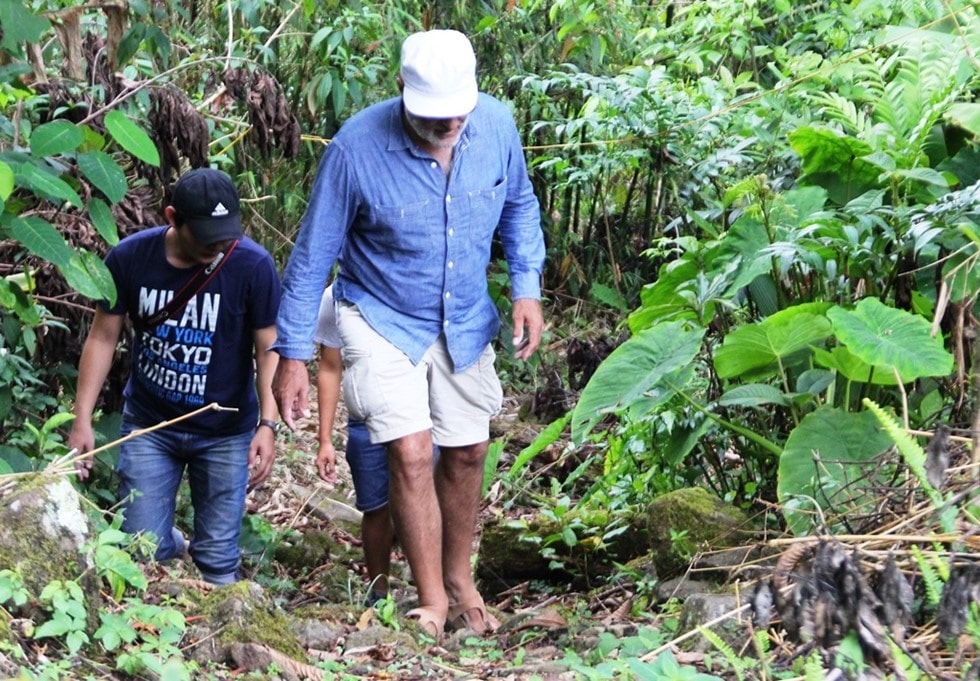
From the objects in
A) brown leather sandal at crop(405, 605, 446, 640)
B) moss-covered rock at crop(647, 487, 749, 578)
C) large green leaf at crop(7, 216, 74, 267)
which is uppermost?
large green leaf at crop(7, 216, 74, 267)

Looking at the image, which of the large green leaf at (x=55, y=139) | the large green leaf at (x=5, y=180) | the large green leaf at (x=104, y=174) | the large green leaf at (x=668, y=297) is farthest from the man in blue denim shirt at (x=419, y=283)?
the large green leaf at (x=5, y=180)

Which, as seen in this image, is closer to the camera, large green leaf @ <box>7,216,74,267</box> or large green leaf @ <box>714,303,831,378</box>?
large green leaf @ <box>7,216,74,267</box>

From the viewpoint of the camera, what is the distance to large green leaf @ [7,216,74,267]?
430 cm

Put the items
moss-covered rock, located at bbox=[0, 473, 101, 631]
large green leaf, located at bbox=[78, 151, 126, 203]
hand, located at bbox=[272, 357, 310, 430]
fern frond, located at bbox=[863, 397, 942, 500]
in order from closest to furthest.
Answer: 1. fern frond, located at bbox=[863, 397, 942, 500]
2. moss-covered rock, located at bbox=[0, 473, 101, 631]
3. large green leaf, located at bbox=[78, 151, 126, 203]
4. hand, located at bbox=[272, 357, 310, 430]

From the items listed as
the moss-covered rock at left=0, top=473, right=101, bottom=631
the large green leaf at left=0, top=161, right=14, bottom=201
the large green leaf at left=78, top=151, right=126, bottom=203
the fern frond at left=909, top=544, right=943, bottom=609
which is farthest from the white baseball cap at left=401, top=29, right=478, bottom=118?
the fern frond at left=909, top=544, right=943, bottom=609

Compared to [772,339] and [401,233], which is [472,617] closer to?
[401,233]

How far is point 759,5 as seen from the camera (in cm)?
927

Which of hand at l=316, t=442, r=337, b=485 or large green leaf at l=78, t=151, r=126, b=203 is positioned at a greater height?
large green leaf at l=78, t=151, r=126, b=203

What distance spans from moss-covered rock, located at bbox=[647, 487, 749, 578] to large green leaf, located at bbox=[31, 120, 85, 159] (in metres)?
2.36

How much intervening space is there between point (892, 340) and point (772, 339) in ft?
1.59

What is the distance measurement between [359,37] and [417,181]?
306 centimetres

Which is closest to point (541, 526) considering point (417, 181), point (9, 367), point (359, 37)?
point (417, 181)

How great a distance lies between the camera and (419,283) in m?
5.07

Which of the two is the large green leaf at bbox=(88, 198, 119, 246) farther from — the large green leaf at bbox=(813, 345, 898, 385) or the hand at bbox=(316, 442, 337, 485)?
the large green leaf at bbox=(813, 345, 898, 385)
